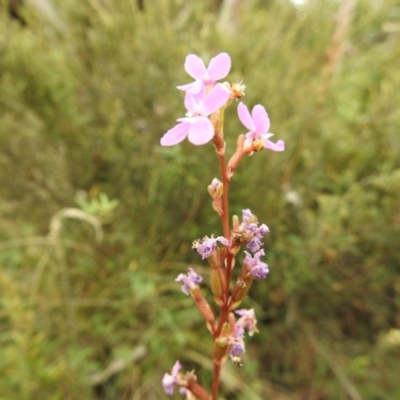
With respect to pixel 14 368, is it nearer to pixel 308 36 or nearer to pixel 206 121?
pixel 206 121

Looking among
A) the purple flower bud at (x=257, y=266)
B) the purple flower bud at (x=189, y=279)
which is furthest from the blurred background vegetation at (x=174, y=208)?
the purple flower bud at (x=257, y=266)

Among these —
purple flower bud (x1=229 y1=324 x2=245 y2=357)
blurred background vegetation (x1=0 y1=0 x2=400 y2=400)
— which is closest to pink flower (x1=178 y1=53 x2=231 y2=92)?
purple flower bud (x1=229 y1=324 x2=245 y2=357)

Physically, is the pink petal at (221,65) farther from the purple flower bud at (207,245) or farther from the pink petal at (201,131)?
the purple flower bud at (207,245)

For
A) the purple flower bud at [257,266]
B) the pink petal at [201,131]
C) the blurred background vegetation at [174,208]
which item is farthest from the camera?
the blurred background vegetation at [174,208]

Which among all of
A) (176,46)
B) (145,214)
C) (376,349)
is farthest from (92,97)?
(376,349)

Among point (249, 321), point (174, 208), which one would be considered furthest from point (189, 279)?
point (174, 208)

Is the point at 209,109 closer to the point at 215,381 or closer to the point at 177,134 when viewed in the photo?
the point at 177,134

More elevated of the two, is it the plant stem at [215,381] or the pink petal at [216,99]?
the pink petal at [216,99]

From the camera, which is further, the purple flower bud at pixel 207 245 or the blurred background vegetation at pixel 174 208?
the blurred background vegetation at pixel 174 208
